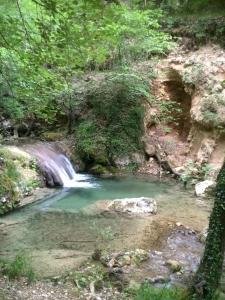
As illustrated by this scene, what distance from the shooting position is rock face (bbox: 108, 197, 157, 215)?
30.7 feet

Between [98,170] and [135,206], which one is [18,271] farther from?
[98,170]

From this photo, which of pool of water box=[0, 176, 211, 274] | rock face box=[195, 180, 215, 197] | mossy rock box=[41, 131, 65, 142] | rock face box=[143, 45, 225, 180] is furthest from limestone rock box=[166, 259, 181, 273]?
mossy rock box=[41, 131, 65, 142]

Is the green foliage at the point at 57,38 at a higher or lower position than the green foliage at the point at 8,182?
higher

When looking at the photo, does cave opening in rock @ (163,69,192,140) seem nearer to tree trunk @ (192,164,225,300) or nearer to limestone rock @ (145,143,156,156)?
limestone rock @ (145,143,156,156)

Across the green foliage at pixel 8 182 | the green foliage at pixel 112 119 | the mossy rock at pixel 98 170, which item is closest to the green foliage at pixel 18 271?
the green foliage at pixel 8 182

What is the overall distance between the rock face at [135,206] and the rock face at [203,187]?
2.26m

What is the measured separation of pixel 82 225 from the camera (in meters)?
8.40

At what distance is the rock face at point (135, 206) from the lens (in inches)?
368

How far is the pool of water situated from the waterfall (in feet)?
2.26

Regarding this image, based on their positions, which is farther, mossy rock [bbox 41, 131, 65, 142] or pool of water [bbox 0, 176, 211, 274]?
mossy rock [bbox 41, 131, 65, 142]

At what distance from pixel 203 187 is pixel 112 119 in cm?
508

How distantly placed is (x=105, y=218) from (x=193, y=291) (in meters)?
4.61

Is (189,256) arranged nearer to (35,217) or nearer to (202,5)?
(35,217)

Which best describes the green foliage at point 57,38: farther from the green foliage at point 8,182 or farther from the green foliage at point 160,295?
the green foliage at point 160,295
